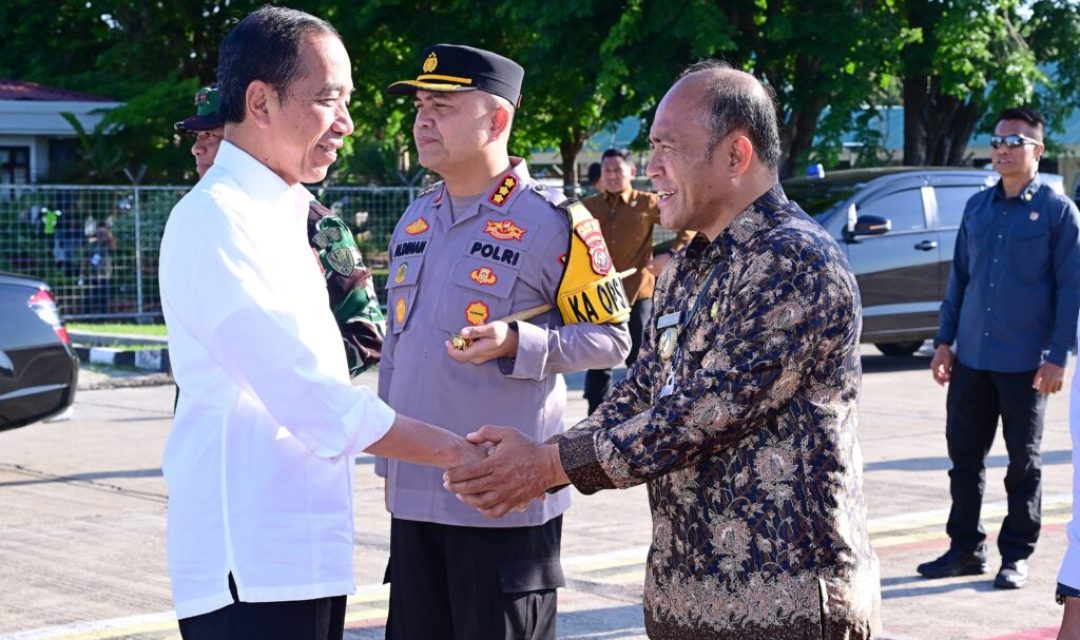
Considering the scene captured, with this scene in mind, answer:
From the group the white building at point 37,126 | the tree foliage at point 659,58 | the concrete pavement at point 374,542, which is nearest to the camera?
the concrete pavement at point 374,542

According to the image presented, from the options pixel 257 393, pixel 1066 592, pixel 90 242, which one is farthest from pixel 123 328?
pixel 1066 592

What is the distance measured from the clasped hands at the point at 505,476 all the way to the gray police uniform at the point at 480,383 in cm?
41

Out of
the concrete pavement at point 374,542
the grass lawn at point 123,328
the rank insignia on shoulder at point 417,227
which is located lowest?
the grass lawn at point 123,328

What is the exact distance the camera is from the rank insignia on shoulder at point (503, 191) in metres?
4.12

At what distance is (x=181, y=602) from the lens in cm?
279

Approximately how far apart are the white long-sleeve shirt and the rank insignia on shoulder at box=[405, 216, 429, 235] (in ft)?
4.63

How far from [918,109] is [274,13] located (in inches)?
870

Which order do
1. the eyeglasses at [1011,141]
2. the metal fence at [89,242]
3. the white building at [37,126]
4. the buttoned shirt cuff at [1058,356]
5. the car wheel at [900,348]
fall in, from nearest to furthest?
the buttoned shirt cuff at [1058,356]
the eyeglasses at [1011,141]
the car wheel at [900,348]
the metal fence at [89,242]
the white building at [37,126]

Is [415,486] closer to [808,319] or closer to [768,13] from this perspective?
[808,319]

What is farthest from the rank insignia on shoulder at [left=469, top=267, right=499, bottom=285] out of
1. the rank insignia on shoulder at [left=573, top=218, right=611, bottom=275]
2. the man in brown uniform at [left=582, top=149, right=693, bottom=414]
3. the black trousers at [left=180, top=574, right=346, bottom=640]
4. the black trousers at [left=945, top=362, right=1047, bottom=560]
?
the man in brown uniform at [left=582, top=149, right=693, bottom=414]

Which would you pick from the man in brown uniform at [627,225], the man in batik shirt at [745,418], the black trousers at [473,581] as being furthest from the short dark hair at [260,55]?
the man in brown uniform at [627,225]

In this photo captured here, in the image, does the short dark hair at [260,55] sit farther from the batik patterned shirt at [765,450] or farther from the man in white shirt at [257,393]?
the batik patterned shirt at [765,450]

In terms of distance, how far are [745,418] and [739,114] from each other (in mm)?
633

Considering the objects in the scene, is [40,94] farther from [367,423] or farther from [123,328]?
[367,423]
